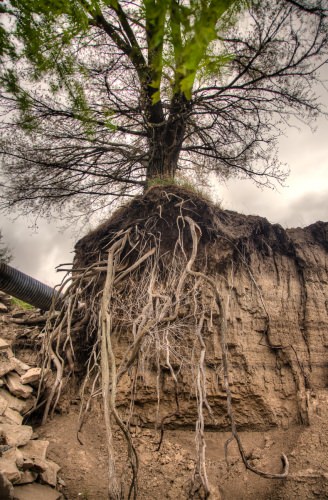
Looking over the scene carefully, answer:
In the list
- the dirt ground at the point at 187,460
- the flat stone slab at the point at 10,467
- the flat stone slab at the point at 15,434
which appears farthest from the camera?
the dirt ground at the point at 187,460

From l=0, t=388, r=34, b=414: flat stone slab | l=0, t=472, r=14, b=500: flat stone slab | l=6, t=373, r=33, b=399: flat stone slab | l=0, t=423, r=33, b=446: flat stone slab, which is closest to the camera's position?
l=0, t=472, r=14, b=500: flat stone slab

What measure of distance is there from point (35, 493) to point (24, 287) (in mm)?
3708

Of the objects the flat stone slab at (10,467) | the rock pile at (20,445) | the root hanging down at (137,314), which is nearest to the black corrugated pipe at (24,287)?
the root hanging down at (137,314)

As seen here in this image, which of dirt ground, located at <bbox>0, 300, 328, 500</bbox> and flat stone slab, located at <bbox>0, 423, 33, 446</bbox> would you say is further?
dirt ground, located at <bbox>0, 300, 328, 500</bbox>

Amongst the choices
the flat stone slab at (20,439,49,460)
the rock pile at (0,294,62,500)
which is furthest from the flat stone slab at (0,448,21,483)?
the flat stone slab at (20,439,49,460)

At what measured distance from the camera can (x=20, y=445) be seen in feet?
9.37

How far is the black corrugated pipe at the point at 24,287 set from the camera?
544 cm

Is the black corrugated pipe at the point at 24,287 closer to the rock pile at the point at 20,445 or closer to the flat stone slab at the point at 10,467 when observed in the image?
the rock pile at the point at 20,445

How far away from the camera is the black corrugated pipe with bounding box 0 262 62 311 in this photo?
5441 mm

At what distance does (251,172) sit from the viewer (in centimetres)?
620

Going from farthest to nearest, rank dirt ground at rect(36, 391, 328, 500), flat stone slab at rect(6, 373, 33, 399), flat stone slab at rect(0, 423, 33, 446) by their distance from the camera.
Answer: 1. flat stone slab at rect(6, 373, 33, 399)
2. dirt ground at rect(36, 391, 328, 500)
3. flat stone slab at rect(0, 423, 33, 446)

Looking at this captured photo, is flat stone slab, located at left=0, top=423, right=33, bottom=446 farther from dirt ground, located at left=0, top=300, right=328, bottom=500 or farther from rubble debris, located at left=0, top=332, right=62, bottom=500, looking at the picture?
dirt ground, located at left=0, top=300, right=328, bottom=500

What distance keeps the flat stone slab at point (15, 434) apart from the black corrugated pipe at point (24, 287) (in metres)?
2.52

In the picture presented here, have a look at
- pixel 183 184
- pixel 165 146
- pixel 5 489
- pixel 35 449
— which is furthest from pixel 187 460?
Answer: pixel 165 146
